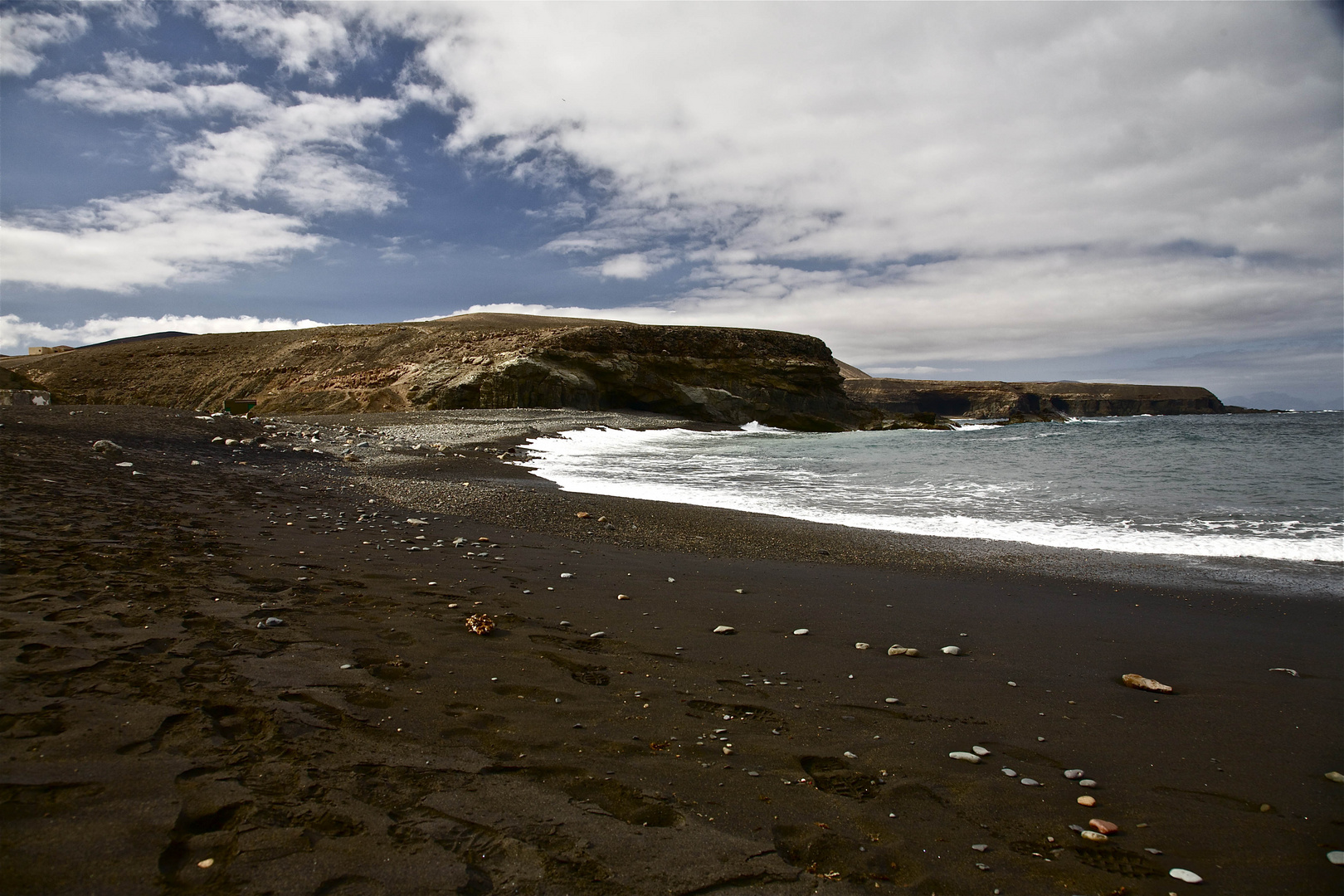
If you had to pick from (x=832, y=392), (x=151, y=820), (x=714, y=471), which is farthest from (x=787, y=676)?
(x=832, y=392)

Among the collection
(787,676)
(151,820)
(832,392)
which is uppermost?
(832,392)

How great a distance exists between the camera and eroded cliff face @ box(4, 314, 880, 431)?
41.2m

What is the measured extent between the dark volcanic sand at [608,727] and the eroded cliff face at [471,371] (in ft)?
121

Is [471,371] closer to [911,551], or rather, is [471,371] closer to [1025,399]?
[911,551]

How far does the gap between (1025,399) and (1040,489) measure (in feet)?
356

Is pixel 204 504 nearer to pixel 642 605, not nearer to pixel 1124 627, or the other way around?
pixel 642 605

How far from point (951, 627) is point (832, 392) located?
52677mm

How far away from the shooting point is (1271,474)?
42.6 feet

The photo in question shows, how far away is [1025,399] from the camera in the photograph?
10575 cm

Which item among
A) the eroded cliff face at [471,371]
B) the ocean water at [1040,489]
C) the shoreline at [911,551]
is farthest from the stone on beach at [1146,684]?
the eroded cliff face at [471,371]

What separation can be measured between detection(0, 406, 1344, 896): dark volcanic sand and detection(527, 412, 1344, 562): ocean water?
268cm


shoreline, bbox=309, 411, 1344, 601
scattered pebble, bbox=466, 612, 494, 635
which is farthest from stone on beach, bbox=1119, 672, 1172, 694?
scattered pebble, bbox=466, 612, 494, 635

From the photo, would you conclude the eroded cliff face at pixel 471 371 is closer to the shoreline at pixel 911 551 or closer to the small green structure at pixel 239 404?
the small green structure at pixel 239 404

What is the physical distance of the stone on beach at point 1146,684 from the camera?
148 inches
